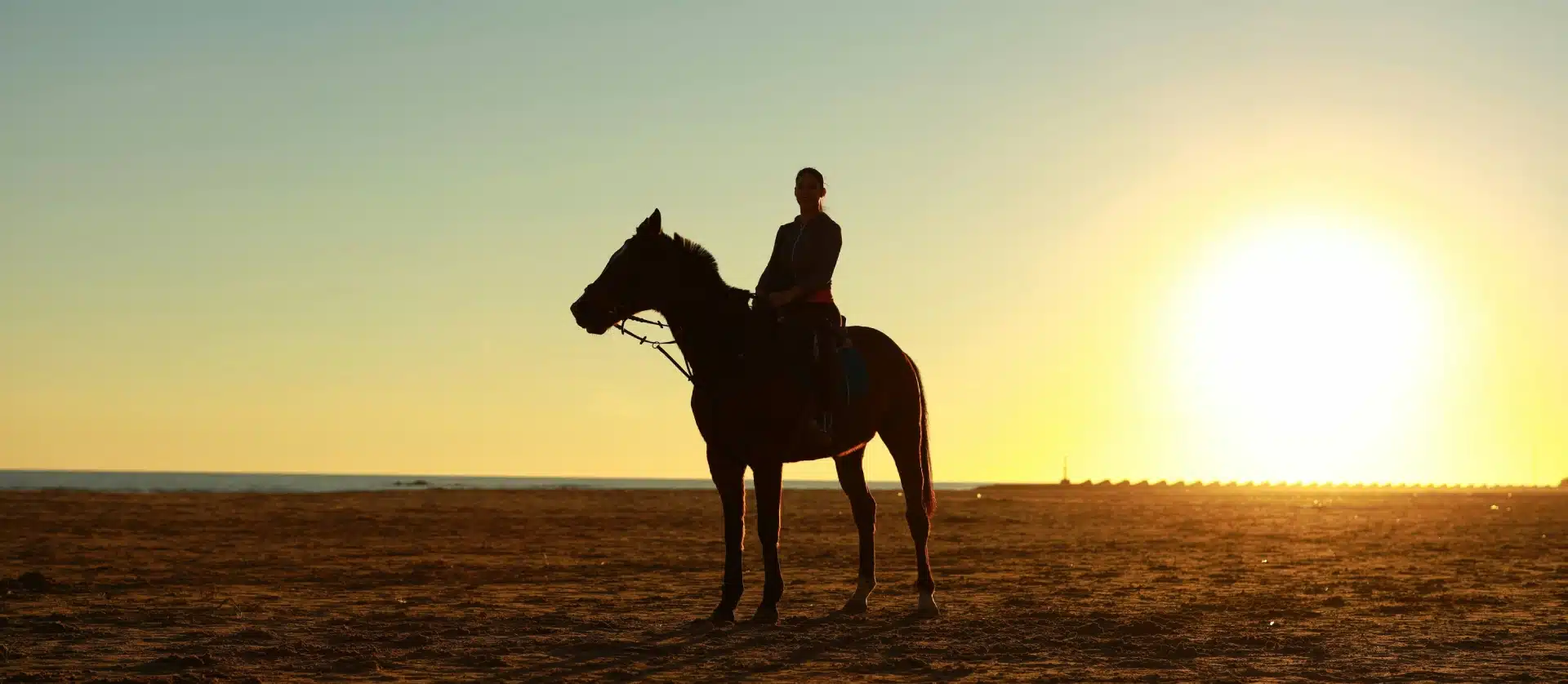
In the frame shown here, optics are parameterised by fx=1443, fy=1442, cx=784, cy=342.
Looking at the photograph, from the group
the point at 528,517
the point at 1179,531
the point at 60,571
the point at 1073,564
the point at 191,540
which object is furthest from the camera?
the point at 528,517

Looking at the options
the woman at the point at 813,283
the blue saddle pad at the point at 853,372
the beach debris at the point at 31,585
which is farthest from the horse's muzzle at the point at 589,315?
the beach debris at the point at 31,585

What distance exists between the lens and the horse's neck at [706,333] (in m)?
11.1

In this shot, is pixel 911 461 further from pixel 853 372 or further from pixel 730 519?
pixel 730 519

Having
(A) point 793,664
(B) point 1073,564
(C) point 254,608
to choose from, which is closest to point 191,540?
(C) point 254,608

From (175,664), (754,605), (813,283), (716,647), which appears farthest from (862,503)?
(175,664)

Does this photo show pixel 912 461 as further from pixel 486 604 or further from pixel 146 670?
pixel 146 670

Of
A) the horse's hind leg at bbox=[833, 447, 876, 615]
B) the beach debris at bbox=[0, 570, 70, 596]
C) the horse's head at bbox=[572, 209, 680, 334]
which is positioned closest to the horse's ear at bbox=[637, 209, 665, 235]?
the horse's head at bbox=[572, 209, 680, 334]

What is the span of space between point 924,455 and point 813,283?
254 centimetres

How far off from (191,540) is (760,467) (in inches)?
562

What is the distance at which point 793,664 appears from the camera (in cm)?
923

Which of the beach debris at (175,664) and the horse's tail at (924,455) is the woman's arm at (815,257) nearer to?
the horse's tail at (924,455)

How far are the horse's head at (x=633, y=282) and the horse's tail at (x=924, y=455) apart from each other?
9.65ft

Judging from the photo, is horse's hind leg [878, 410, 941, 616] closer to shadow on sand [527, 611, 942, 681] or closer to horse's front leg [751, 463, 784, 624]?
shadow on sand [527, 611, 942, 681]

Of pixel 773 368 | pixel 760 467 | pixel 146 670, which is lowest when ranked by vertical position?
pixel 146 670
